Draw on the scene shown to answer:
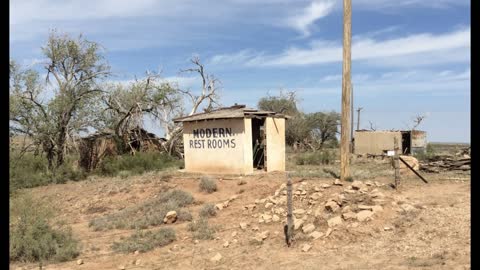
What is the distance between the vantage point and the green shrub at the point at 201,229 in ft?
36.2

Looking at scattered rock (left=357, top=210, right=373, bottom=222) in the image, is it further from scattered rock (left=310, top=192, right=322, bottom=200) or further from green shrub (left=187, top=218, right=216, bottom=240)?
green shrub (left=187, top=218, right=216, bottom=240)

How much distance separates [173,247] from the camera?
34.1ft

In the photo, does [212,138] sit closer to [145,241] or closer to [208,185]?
[208,185]

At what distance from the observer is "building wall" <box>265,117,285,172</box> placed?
63.1 ft

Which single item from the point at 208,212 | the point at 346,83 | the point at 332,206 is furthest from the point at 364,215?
the point at 346,83

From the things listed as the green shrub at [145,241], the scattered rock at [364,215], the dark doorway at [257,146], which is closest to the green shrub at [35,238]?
the green shrub at [145,241]

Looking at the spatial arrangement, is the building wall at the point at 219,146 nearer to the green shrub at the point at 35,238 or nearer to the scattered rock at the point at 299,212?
the scattered rock at the point at 299,212

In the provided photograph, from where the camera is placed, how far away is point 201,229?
11586mm

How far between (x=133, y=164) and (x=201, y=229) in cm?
1235

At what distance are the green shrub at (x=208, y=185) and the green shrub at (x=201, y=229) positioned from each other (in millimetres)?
3221
